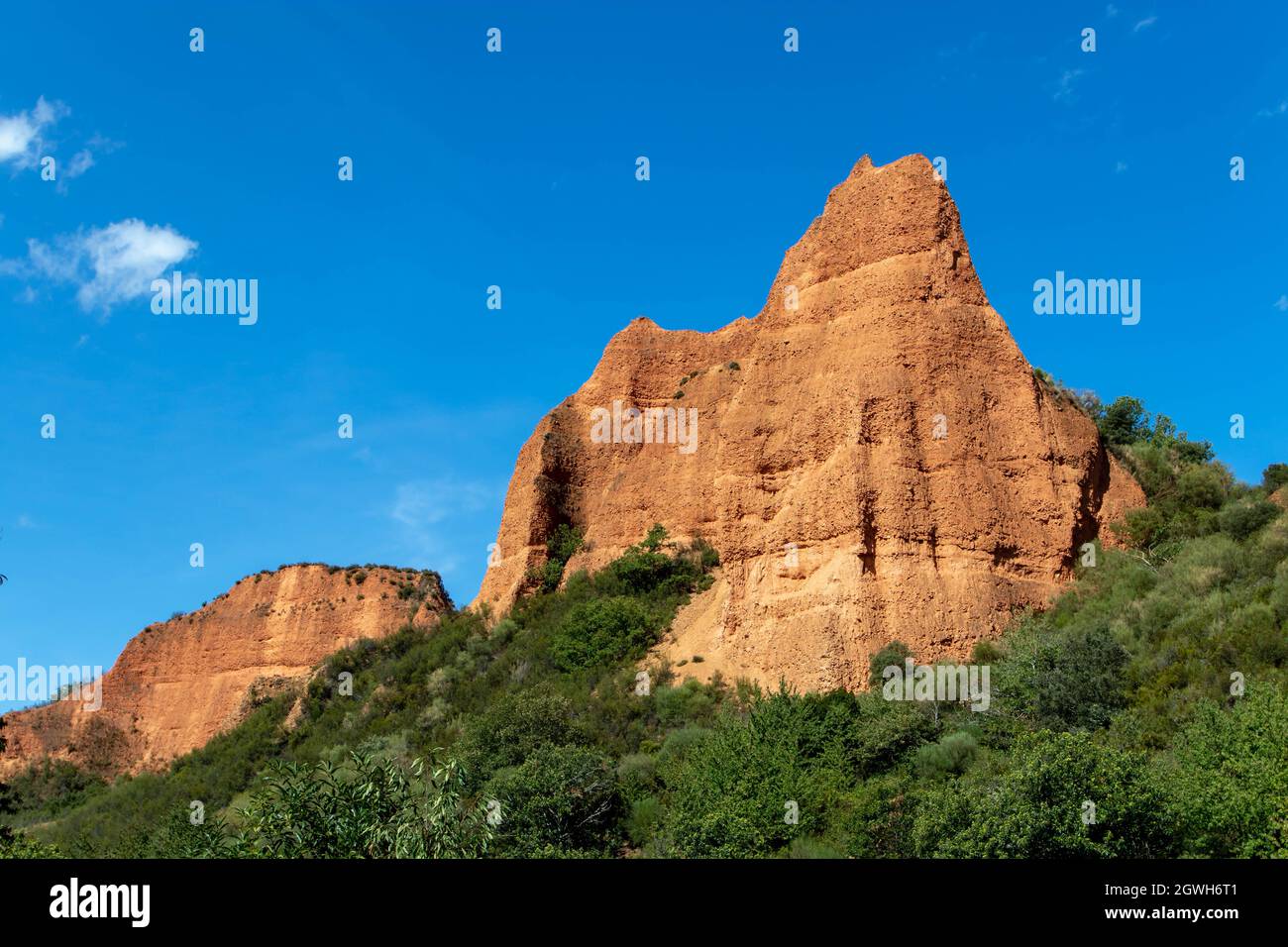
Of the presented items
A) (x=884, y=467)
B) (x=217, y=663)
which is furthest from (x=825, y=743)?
(x=217, y=663)

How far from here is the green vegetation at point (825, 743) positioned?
16656 mm

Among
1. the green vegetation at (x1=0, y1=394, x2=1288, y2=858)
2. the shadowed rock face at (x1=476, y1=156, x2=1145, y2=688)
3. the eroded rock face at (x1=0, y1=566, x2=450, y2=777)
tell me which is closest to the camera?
the green vegetation at (x1=0, y1=394, x2=1288, y2=858)

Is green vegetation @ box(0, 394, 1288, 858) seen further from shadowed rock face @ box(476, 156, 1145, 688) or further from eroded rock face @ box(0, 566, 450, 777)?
eroded rock face @ box(0, 566, 450, 777)

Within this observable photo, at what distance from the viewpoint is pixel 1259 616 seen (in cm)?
2322

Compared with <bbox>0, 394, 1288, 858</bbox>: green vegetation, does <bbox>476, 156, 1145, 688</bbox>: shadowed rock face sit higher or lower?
higher

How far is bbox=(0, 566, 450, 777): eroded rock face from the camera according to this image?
51812 mm

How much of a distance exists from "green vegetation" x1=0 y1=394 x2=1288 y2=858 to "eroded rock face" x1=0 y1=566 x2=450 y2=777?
388 inches

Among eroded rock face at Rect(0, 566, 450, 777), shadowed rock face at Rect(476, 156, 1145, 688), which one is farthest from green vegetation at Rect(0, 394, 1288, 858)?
eroded rock face at Rect(0, 566, 450, 777)

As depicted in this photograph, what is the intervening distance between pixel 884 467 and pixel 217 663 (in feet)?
117

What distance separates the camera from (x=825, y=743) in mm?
23766
